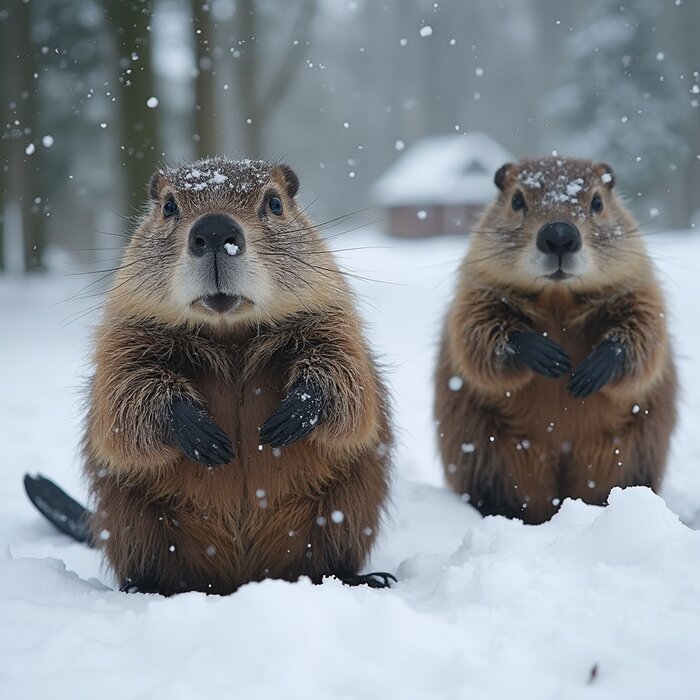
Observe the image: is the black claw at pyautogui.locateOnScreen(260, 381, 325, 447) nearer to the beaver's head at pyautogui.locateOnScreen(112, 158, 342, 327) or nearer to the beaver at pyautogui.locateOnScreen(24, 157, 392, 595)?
the beaver at pyautogui.locateOnScreen(24, 157, 392, 595)

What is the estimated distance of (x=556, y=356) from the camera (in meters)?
3.83

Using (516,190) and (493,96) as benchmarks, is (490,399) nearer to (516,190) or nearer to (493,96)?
(516,190)

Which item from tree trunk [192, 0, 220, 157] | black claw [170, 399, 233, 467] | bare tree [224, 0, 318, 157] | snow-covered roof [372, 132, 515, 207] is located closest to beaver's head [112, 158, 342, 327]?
black claw [170, 399, 233, 467]

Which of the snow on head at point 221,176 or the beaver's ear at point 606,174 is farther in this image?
the beaver's ear at point 606,174

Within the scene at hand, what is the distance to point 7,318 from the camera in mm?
12414

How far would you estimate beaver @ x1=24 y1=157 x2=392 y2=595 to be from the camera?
2986 millimetres

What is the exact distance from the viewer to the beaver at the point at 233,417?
2.99m

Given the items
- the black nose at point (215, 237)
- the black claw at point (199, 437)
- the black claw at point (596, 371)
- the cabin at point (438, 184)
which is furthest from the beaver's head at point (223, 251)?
the cabin at point (438, 184)

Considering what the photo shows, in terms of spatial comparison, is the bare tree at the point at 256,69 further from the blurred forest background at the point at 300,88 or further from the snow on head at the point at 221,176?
the snow on head at the point at 221,176

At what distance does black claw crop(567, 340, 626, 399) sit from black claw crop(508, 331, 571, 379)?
7 cm

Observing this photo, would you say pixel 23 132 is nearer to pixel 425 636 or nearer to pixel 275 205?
pixel 275 205

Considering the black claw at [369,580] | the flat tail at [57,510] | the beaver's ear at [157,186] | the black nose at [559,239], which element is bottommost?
the flat tail at [57,510]

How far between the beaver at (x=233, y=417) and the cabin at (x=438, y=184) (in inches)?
594

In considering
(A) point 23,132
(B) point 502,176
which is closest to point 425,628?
(B) point 502,176
